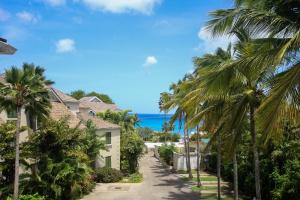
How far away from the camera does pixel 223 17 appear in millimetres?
11266

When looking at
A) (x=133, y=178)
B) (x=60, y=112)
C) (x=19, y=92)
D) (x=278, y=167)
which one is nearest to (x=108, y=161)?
(x=133, y=178)

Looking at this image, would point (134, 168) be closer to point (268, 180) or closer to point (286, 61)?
point (268, 180)

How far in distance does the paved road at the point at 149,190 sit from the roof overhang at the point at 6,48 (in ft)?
65.1

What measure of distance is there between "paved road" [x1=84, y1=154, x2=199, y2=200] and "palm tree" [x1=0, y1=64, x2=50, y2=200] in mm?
9604

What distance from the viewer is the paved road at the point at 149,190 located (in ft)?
103

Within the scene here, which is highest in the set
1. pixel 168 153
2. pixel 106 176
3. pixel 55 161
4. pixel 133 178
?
pixel 168 153

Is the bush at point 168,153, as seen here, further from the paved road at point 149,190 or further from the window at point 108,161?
the window at point 108,161

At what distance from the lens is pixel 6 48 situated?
12.9 metres

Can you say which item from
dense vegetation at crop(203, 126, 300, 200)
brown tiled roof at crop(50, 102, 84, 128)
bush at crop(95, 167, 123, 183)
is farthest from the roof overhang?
bush at crop(95, 167, 123, 183)

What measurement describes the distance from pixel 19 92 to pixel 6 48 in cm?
1099

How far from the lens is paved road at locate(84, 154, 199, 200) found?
31469 mm

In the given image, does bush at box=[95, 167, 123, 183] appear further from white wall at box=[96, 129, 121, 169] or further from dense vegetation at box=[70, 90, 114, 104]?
dense vegetation at box=[70, 90, 114, 104]

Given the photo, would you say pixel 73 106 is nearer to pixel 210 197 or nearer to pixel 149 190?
pixel 149 190

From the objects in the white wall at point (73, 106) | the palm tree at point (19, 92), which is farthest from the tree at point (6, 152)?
the white wall at point (73, 106)
